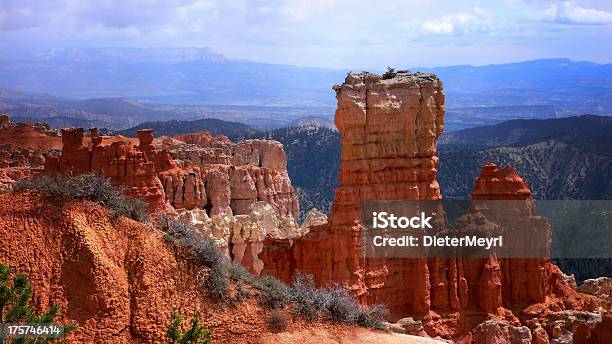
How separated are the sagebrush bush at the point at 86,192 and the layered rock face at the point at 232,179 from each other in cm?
2922

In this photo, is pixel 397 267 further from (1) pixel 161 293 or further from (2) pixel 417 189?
(1) pixel 161 293

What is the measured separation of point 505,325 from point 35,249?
13439mm

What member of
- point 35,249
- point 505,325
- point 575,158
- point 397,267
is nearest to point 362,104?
point 397,267

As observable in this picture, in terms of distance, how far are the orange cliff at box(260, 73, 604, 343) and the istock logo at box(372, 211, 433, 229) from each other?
541mm

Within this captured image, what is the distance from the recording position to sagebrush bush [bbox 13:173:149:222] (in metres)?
13.2

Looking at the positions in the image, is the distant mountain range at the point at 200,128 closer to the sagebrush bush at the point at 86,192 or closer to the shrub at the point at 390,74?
the shrub at the point at 390,74

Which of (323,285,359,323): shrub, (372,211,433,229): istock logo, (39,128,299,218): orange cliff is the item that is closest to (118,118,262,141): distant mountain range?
(39,128,299,218): orange cliff

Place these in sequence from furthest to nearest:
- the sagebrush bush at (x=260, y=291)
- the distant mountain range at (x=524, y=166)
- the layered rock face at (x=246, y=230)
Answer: the distant mountain range at (x=524, y=166)
the layered rock face at (x=246, y=230)
the sagebrush bush at (x=260, y=291)

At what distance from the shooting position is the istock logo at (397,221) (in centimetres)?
2348

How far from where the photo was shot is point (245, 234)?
1428 inches

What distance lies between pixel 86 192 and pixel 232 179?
36.6 m

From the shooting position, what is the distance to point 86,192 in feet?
43.9
